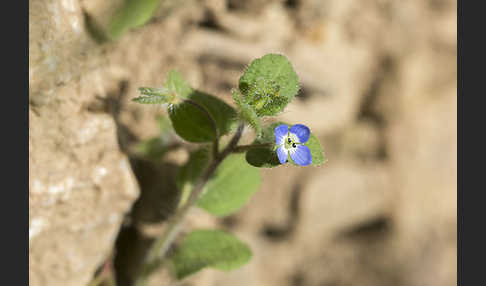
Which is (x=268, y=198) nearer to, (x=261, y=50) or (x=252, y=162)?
(x=261, y=50)

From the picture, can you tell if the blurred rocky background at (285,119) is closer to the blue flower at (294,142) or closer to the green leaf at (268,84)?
the green leaf at (268,84)

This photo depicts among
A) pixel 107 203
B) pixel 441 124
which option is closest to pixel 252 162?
pixel 107 203

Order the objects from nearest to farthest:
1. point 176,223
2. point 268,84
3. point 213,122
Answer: point 268,84
point 213,122
point 176,223

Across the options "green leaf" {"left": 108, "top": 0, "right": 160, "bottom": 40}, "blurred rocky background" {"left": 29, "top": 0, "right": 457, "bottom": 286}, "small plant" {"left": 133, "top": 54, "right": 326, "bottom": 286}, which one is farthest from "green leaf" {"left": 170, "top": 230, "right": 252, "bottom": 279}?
"green leaf" {"left": 108, "top": 0, "right": 160, "bottom": 40}

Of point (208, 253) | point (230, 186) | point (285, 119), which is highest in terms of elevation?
point (230, 186)

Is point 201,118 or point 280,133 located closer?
point 280,133

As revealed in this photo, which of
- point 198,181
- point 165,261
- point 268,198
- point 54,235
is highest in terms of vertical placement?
point 198,181

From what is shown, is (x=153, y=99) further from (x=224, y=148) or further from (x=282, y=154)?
(x=282, y=154)

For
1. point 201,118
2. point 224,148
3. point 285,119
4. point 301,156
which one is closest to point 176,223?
point 224,148
